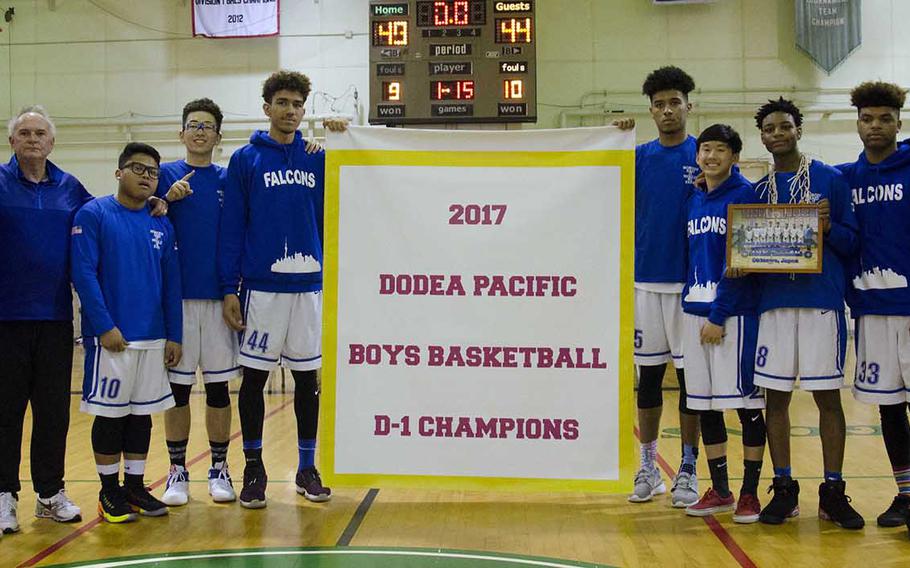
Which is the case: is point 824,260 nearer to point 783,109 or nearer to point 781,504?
point 783,109

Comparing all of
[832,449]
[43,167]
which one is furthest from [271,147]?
[832,449]

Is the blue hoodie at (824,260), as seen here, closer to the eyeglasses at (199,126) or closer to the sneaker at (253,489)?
the sneaker at (253,489)

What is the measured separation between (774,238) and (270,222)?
7.19ft

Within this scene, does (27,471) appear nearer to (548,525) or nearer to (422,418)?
(422,418)

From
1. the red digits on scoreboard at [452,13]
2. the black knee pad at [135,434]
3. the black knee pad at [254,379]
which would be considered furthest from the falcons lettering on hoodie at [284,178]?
the red digits on scoreboard at [452,13]

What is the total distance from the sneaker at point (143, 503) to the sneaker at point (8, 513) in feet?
1.45

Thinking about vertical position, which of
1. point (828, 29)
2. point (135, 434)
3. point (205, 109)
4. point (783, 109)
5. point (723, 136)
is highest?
point (828, 29)

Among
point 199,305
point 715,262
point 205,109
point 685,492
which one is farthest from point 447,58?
point 685,492

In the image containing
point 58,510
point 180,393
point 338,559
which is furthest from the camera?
point 180,393

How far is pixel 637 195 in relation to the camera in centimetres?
381

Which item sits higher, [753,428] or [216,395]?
[216,395]

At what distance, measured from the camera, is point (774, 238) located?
3.34 metres

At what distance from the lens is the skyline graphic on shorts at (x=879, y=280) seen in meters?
3.39

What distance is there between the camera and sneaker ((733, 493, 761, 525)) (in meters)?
3.43
